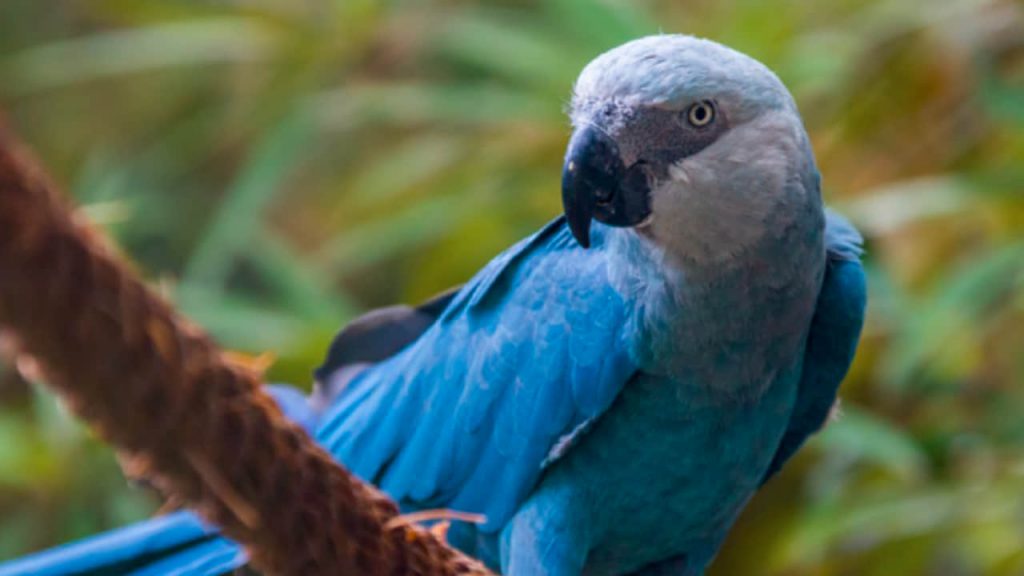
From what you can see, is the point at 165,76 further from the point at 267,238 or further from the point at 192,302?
the point at 192,302

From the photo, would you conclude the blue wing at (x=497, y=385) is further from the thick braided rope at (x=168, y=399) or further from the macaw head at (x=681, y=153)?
the thick braided rope at (x=168, y=399)

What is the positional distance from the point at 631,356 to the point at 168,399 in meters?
0.56

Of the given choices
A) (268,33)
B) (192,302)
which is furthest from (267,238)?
(268,33)

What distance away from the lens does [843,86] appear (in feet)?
7.00

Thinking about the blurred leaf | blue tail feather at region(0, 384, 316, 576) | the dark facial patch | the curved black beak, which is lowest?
blue tail feather at region(0, 384, 316, 576)

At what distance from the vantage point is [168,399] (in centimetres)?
70

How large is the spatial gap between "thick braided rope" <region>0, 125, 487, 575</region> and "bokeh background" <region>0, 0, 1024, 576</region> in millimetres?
1090

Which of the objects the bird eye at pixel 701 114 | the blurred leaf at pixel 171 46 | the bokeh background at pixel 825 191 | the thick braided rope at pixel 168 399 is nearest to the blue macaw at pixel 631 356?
the bird eye at pixel 701 114

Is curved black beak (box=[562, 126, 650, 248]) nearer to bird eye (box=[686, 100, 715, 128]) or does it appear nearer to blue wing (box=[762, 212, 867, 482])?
bird eye (box=[686, 100, 715, 128])

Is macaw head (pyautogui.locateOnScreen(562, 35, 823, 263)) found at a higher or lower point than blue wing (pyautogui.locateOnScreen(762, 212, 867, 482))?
higher

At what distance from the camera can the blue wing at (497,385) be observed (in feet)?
3.93

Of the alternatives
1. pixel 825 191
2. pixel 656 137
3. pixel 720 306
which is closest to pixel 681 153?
pixel 656 137

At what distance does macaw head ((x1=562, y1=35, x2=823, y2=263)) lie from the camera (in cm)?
107

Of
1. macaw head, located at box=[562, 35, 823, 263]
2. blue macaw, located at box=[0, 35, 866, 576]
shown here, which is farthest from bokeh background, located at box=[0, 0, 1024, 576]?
macaw head, located at box=[562, 35, 823, 263]
